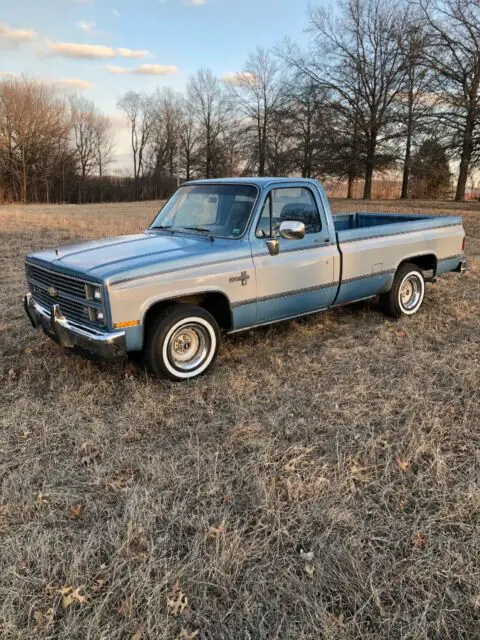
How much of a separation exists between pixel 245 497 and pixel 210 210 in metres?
3.30

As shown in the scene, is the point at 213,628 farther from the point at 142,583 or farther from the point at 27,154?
the point at 27,154

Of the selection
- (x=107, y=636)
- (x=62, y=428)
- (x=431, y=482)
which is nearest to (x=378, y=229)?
(x=431, y=482)

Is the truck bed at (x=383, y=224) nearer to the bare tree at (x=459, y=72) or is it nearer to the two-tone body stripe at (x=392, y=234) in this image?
the two-tone body stripe at (x=392, y=234)

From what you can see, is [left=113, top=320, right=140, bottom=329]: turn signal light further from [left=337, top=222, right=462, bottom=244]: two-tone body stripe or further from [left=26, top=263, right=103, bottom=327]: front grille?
[left=337, top=222, right=462, bottom=244]: two-tone body stripe

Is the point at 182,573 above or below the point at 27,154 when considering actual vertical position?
below

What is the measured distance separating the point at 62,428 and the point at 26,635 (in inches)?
73.2

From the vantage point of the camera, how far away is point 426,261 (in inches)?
273

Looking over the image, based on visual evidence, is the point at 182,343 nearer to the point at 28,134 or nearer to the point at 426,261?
the point at 426,261

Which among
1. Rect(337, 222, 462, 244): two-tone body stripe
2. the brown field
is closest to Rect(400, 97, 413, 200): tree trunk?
Rect(337, 222, 462, 244): two-tone body stripe

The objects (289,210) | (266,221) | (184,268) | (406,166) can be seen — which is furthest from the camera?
(406,166)

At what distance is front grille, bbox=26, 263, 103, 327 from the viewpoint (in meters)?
4.17

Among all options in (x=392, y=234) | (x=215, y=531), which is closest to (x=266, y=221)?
(x=392, y=234)

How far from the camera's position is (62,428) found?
3.86 metres

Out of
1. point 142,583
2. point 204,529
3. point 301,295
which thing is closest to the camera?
point 142,583
